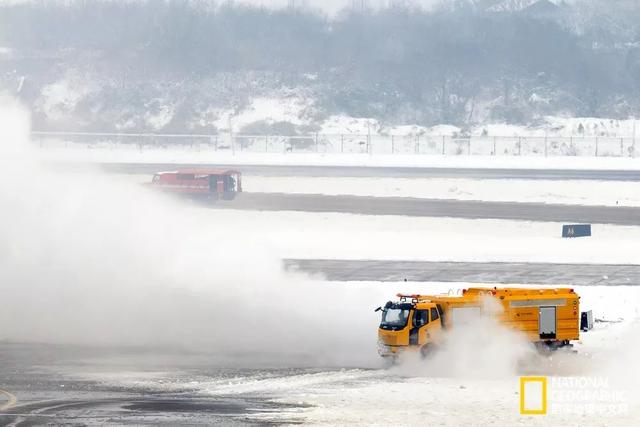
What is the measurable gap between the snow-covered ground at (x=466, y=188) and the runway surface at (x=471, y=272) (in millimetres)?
24706

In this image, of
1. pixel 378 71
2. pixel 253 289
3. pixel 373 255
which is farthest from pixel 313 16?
pixel 253 289

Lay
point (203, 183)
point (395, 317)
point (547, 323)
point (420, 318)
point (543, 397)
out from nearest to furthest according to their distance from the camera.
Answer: point (543, 397), point (420, 318), point (395, 317), point (547, 323), point (203, 183)

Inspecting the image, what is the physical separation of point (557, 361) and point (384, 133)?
355 ft

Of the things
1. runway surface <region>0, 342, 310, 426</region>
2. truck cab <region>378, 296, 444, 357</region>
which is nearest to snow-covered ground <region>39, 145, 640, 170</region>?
runway surface <region>0, 342, 310, 426</region>

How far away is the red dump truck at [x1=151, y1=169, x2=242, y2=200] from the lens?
80625 millimetres

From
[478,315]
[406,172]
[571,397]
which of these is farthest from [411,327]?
[406,172]

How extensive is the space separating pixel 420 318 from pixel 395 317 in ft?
2.47

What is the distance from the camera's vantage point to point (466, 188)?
86.9 meters

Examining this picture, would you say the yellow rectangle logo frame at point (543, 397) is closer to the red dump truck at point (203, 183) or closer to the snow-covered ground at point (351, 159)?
the red dump truck at point (203, 183)

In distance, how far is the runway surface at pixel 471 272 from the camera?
51.2 metres

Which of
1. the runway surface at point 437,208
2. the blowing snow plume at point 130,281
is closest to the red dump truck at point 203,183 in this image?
the runway surface at point 437,208

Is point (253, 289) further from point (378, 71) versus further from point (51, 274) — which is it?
point (378, 71)

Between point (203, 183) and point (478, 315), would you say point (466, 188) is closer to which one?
point (203, 183)

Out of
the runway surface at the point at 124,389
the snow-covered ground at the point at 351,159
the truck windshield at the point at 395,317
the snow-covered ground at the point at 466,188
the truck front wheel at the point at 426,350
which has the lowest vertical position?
the runway surface at the point at 124,389
